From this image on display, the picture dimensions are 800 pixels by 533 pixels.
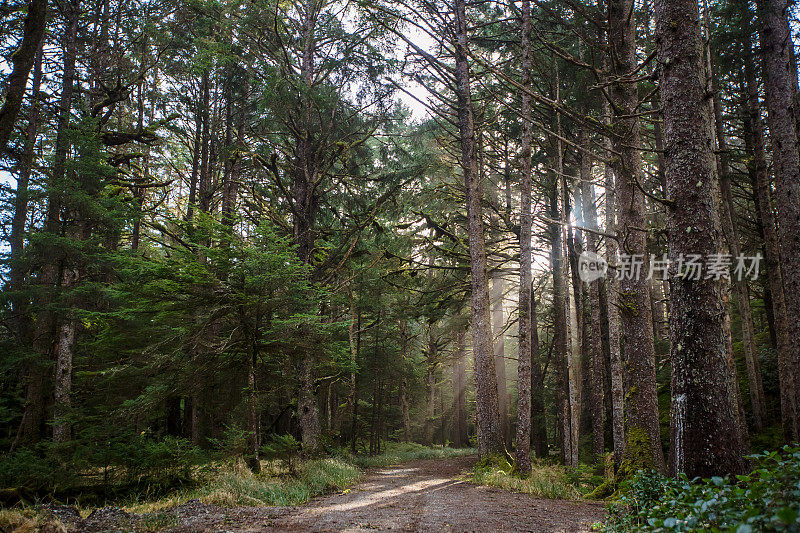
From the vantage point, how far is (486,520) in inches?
211

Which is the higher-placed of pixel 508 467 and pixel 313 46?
pixel 313 46

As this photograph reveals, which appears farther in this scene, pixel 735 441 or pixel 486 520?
pixel 486 520

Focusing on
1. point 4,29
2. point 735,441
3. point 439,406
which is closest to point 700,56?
point 735,441

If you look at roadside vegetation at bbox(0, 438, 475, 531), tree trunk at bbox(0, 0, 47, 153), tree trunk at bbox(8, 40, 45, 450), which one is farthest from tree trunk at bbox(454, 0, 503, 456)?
tree trunk at bbox(8, 40, 45, 450)

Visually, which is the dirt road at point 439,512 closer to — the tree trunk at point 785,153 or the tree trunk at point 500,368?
the tree trunk at point 785,153

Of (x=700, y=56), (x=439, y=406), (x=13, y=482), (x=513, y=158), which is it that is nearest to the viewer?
(x=700, y=56)

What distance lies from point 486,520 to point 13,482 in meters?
8.27

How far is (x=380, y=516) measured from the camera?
→ 5.74 metres

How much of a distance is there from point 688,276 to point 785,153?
299 inches

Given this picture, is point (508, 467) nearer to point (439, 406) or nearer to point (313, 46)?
point (313, 46)

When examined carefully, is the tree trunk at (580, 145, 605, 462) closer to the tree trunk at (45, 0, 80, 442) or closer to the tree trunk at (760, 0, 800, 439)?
the tree trunk at (760, 0, 800, 439)

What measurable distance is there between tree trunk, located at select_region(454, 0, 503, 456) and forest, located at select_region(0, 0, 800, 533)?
78 millimetres

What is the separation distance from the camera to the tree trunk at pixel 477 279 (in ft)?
37.6

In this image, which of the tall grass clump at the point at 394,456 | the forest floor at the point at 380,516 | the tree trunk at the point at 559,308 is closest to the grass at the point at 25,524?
the forest floor at the point at 380,516
